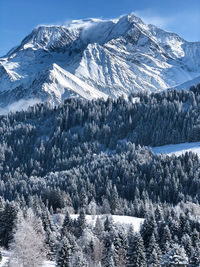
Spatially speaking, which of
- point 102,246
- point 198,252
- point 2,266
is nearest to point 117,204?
point 102,246

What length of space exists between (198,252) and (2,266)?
4068 centimetres

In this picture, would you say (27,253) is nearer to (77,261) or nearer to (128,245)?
(77,261)

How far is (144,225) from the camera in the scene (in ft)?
394

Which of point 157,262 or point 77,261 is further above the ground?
point 77,261

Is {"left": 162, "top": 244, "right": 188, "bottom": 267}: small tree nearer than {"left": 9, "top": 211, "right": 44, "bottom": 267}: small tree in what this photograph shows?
Yes

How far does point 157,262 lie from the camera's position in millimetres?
96938

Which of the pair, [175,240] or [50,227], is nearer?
[175,240]

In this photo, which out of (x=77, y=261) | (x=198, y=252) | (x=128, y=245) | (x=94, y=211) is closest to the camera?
(x=77, y=261)

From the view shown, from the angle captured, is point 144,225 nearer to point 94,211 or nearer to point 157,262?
point 157,262

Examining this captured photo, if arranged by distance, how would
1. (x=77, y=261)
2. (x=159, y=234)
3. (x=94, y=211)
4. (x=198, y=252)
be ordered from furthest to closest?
(x=94, y=211) → (x=159, y=234) → (x=198, y=252) → (x=77, y=261)

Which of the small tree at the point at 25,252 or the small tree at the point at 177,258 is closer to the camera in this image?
the small tree at the point at 177,258

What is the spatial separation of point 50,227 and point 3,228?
17.8m

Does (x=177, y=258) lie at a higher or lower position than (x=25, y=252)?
higher

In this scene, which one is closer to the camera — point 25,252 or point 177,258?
point 177,258
